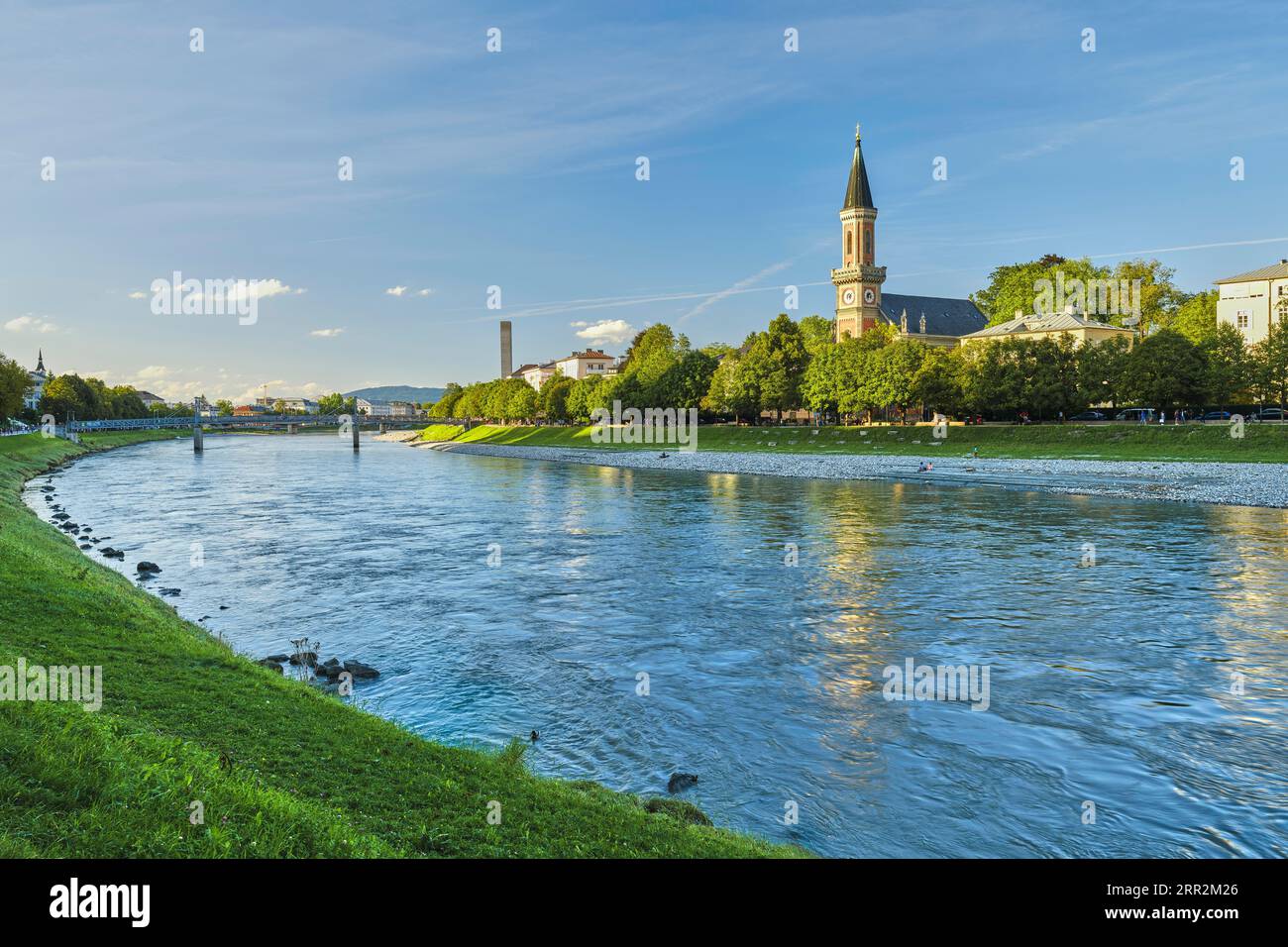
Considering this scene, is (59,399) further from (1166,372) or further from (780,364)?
(1166,372)

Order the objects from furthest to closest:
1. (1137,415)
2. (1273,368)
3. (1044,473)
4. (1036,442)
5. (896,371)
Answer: (896,371), (1137,415), (1036,442), (1273,368), (1044,473)

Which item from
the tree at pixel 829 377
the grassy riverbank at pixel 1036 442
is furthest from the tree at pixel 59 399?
the tree at pixel 829 377

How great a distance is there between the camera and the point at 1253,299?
316 feet

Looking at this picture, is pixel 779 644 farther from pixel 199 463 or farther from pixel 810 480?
pixel 199 463

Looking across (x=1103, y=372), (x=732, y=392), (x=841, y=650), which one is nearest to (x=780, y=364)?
(x=732, y=392)

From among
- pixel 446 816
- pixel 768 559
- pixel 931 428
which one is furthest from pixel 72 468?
pixel 446 816

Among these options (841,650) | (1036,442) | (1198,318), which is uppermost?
(1198,318)

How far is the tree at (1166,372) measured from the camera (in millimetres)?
76000

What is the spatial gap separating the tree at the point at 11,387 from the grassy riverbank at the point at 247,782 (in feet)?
252

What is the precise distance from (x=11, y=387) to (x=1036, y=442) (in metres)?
94.4

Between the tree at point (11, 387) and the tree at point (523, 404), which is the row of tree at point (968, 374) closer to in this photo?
the tree at point (523, 404)

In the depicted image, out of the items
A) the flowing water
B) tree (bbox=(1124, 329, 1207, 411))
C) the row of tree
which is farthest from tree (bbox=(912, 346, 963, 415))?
the flowing water

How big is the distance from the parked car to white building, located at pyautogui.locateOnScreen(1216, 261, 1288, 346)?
17.2 m

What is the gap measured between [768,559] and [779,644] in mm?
11509
